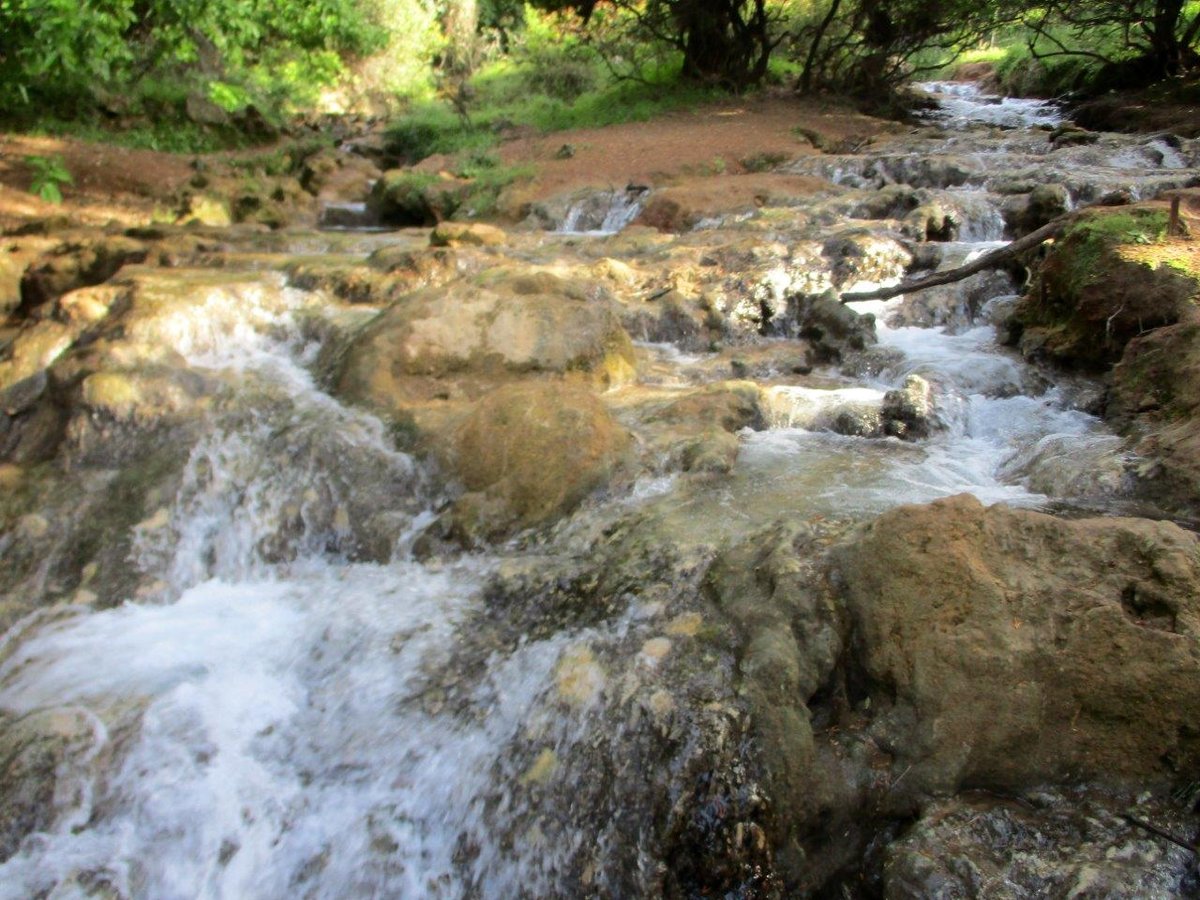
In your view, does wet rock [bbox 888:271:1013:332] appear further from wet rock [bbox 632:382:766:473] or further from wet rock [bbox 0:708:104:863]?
wet rock [bbox 0:708:104:863]

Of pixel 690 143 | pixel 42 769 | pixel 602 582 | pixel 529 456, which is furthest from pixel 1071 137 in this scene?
pixel 42 769

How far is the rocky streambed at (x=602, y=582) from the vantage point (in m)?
2.56

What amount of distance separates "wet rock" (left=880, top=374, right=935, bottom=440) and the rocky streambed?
3 cm

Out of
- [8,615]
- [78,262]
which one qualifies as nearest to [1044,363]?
[8,615]

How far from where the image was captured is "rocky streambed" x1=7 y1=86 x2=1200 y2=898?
2.56m

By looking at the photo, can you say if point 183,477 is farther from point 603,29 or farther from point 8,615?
point 603,29

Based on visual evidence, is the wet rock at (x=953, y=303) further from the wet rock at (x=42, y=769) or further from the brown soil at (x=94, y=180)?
the brown soil at (x=94, y=180)

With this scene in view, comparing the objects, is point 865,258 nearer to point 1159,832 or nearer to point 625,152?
point 1159,832

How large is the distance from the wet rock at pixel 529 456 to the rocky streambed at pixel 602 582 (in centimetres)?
2

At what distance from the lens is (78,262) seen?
792 cm

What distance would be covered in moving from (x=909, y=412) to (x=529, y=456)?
94.8 inches

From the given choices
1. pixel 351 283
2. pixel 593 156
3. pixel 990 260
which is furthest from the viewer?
pixel 593 156

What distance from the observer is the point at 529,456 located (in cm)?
449

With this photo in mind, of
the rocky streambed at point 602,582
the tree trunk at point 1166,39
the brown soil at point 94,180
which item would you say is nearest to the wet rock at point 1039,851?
the rocky streambed at point 602,582
